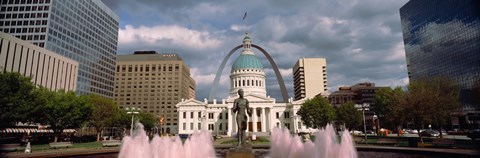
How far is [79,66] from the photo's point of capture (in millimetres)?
94875

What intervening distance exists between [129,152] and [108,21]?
116039 mm

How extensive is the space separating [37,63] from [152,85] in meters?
84.1

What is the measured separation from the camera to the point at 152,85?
523 feet

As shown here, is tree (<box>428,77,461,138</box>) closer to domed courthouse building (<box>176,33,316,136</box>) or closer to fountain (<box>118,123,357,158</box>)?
fountain (<box>118,123,357,158</box>)

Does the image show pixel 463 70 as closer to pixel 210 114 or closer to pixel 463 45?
pixel 463 45

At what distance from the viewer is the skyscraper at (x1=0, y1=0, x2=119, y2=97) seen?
8362 centimetres

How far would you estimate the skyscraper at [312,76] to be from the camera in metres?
170

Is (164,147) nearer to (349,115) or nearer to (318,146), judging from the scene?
(318,146)

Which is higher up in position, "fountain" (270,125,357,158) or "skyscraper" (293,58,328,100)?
"skyscraper" (293,58,328,100)

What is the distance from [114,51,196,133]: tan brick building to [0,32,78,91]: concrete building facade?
66.4m

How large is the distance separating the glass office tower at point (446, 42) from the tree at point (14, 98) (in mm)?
93291

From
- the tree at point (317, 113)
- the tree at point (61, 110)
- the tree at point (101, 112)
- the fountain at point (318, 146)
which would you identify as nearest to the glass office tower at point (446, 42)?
the tree at point (317, 113)

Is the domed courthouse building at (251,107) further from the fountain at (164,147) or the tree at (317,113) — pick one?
the fountain at (164,147)

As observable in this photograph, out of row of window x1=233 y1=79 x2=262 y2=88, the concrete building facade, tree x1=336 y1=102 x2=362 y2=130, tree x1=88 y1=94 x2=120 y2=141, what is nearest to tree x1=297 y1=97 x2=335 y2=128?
tree x1=336 y1=102 x2=362 y2=130
